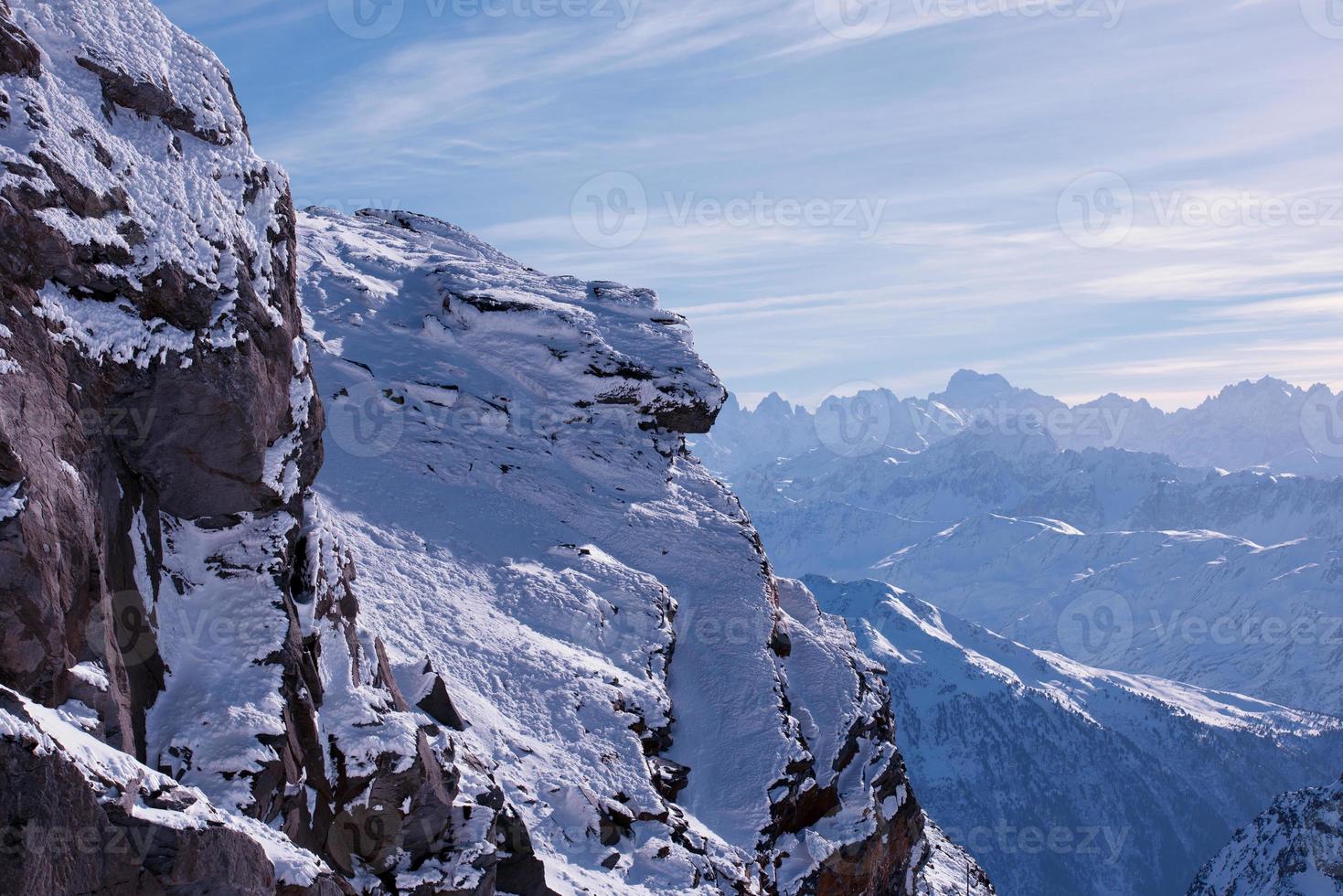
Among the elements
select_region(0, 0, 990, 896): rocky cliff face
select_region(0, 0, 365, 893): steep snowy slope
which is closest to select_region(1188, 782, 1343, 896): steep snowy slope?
select_region(0, 0, 990, 896): rocky cliff face

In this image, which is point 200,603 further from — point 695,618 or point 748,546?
point 748,546

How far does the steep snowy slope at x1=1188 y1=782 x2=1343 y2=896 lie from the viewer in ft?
514

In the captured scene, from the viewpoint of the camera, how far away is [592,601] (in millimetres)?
43375

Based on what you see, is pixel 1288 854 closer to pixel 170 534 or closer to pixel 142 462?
pixel 170 534

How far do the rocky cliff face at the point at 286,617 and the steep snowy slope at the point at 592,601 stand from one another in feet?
0.58

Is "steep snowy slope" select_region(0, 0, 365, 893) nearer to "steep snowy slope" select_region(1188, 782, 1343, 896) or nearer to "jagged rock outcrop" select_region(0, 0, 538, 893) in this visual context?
"jagged rock outcrop" select_region(0, 0, 538, 893)

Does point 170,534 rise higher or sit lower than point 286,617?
higher

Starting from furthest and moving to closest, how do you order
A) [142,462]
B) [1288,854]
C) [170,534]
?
1. [1288,854]
2. [170,534]
3. [142,462]

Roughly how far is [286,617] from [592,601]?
20808 millimetres

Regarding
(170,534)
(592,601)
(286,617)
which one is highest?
(170,534)

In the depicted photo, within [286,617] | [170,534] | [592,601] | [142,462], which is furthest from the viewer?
[592,601]

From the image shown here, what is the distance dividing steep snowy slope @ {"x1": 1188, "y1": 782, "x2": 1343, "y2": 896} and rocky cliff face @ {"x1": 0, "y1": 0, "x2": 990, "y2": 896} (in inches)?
5510

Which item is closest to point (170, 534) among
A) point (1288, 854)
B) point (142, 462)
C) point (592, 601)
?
point (142, 462)

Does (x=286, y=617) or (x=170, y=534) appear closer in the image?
(x=170, y=534)
